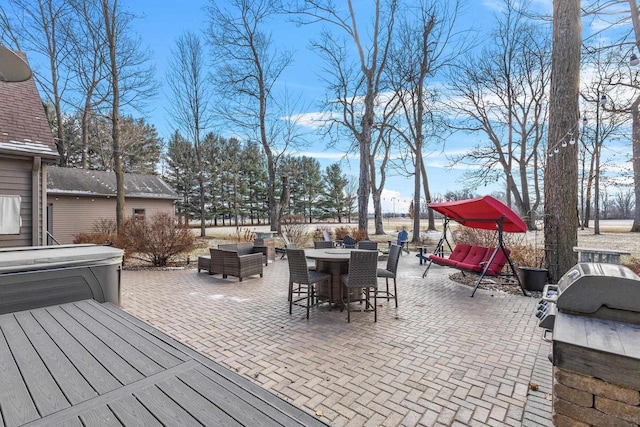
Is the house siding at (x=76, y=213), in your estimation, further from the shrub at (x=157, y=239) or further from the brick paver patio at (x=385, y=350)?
the brick paver patio at (x=385, y=350)

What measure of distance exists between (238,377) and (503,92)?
19.6 meters

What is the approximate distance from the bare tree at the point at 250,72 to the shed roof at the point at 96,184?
5.99 metres

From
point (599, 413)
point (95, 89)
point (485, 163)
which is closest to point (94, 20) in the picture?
point (95, 89)

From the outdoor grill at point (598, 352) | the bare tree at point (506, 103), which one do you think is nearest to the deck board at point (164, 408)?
the outdoor grill at point (598, 352)

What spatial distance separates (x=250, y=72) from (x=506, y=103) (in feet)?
45.6

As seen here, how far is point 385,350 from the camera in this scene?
3264 mm

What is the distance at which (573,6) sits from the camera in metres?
5.73

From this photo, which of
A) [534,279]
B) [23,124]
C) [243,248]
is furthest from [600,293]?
[23,124]

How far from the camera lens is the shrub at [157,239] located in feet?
27.3

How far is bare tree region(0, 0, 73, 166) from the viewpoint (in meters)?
12.1

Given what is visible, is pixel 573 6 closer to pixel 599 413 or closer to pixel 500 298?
pixel 500 298

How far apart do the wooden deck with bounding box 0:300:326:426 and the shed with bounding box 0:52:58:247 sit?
5.21 m

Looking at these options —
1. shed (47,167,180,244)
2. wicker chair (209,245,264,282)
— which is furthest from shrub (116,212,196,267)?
shed (47,167,180,244)

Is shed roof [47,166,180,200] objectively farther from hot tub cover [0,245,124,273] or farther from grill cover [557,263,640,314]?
grill cover [557,263,640,314]
